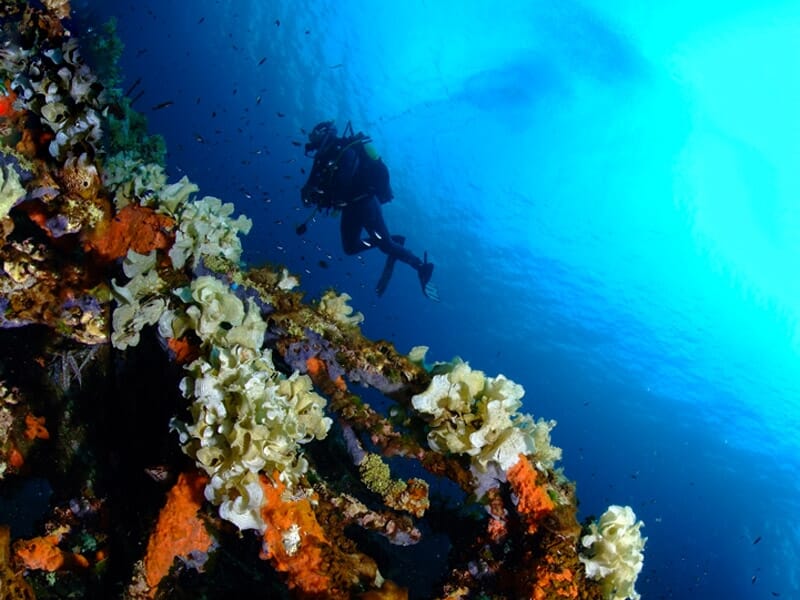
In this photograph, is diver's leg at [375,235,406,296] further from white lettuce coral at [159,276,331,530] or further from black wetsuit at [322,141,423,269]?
white lettuce coral at [159,276,331,530]

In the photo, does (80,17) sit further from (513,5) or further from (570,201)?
(570,201)

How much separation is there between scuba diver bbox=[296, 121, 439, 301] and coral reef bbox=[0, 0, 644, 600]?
7444mm

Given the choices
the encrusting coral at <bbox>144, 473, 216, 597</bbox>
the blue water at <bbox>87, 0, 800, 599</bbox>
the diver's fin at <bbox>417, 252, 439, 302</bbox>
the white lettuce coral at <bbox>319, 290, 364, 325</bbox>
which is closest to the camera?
the encrusting coral at <bbox>144, 473, 216, 597</bbox>


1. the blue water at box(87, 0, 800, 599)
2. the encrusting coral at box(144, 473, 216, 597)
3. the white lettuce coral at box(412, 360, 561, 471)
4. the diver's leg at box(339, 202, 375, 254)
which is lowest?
the encrusting coral at box(144, 473, 216, 597)

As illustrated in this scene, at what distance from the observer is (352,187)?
14555 mm

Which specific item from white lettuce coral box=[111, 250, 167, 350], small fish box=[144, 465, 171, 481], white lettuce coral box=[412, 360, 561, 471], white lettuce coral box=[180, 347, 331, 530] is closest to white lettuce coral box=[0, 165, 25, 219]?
white lettuce coral box=[111, 250, 167, 350]

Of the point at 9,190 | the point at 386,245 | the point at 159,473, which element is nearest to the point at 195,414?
the point at 159,473

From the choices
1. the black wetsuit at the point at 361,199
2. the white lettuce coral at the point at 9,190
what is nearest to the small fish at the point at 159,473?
the white lettuce coral at the point at 9,190

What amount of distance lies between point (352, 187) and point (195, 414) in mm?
12005

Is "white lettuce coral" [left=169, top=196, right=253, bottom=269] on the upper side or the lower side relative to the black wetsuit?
lower

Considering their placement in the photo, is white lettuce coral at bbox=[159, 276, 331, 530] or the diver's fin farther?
the diver's fin

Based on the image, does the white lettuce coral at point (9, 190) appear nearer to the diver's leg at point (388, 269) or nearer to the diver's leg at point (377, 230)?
the diver's leg at point (377, 230)

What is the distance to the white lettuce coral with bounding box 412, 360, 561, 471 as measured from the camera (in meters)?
3.79

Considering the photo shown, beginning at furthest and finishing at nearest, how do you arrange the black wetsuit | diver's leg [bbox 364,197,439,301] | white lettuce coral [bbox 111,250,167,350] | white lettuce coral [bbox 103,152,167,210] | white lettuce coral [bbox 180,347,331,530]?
diver's leg [bbox 364,197,439,301] → the black wetsuit → white lettuce coral [bbox 103,152,167,210] → white lettuce coral [bbox 111,250,167,350] → white lettuce coral [bbox 180,347,331,530]
